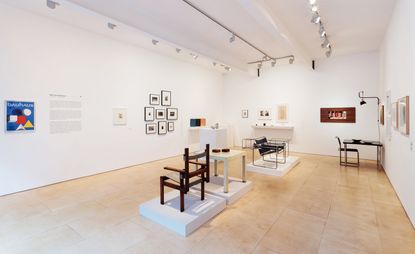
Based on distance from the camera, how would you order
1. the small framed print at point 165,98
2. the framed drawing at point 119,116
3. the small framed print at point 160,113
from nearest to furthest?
1. the framed drawing at point 119,116
2. the small framed print at point 160,113
3. the small framed print at point 165,98

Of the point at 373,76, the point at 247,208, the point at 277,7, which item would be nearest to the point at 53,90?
the point at 247,208

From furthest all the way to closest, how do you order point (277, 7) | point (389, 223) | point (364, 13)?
point (364, 13), point (277, 7), point (389, 223)

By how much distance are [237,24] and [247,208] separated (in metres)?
3.91

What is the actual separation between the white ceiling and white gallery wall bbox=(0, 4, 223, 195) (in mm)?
638

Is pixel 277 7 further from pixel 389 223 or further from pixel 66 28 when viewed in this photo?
pixel 66 28

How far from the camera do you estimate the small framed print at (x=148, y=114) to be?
6.65 meters

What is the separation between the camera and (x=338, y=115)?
24.9 feet

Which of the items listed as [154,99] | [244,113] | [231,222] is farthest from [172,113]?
[231,222]

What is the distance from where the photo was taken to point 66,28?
15.6ft

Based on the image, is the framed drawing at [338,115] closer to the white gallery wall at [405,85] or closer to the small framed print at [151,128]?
the white gallery wall at [405,85]

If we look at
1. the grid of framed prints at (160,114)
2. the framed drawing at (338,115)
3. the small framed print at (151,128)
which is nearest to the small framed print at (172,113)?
the grid of framed prints at (160,114)

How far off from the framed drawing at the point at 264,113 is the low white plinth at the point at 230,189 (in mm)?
5265

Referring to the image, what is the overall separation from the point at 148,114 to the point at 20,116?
3.14 m

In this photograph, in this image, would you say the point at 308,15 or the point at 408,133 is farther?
the point at 308,15
